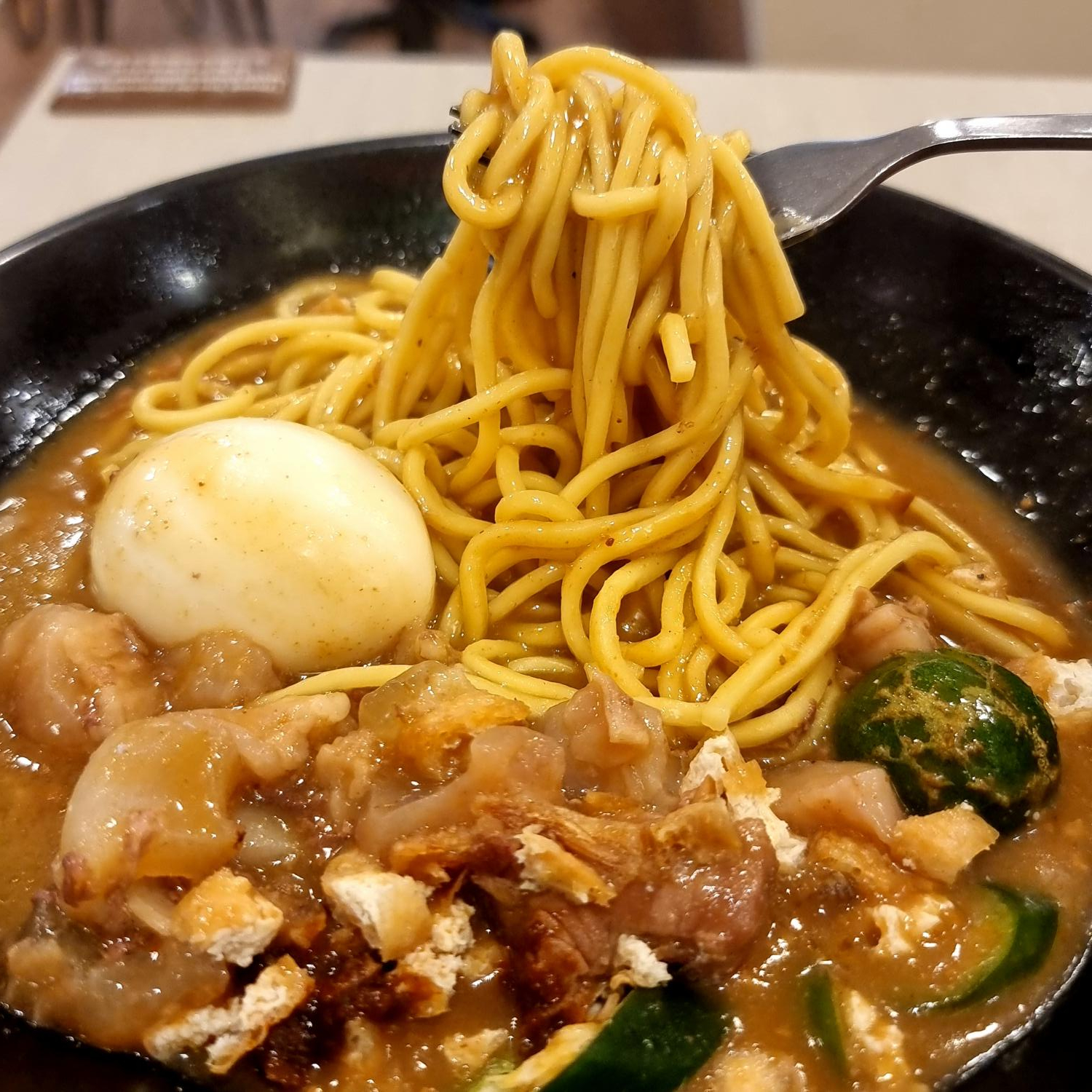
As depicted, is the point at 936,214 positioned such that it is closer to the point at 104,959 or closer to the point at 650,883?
the point at 650,883

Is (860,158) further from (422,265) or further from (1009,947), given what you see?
(1009,947)

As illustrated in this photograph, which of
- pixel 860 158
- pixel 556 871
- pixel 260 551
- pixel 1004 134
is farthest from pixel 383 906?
pixel 1004 134

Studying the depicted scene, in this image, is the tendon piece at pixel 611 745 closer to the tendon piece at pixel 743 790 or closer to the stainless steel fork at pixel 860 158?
the tendon piece at pixel 743 790

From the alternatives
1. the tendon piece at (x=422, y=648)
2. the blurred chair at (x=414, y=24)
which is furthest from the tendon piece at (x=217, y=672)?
the blurred chair at (x=414, y=24)

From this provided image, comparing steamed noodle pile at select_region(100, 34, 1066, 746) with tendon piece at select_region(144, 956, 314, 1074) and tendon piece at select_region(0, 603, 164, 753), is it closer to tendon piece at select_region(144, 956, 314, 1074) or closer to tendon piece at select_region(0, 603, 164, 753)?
tendon piece at select_region(0, 603, 164, 753)

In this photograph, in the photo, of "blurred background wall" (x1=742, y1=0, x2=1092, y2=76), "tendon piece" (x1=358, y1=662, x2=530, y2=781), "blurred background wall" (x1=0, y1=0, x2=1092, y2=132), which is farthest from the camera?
"blurred background wall" (x1=742, y1=0, x2=1092, y2=76)

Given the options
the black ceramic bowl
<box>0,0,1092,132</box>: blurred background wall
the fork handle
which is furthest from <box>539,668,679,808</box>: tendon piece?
<box>0,0,1092,132</box>: blurred background wall
